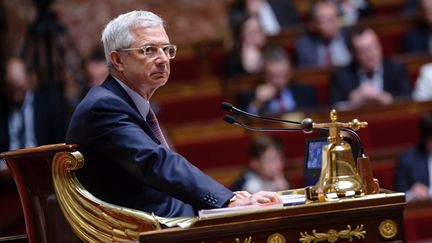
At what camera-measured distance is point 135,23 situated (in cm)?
202

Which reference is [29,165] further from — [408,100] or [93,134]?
[408,100]

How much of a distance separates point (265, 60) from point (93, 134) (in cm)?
273

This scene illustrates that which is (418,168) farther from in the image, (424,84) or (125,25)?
(125,25)

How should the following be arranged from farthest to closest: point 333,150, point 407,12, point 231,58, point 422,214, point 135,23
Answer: point 407,12, point 231,58, point 422,214, point 135,23, point 333,150

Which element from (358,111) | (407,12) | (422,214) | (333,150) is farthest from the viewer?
(407,12)

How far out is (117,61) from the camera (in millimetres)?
2068

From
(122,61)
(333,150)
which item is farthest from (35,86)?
(333,150)

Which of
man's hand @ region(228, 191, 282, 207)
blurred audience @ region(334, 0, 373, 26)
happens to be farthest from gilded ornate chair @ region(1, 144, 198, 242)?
blurred audience @ region(334, 0, 373, 26)

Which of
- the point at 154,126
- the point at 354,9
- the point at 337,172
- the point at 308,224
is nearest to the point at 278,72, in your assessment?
the point at 354,9

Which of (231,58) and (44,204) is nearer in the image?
(44,204)

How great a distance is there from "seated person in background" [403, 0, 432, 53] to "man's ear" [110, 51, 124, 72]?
3.22 m

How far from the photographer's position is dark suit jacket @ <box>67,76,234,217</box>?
6.15 ft

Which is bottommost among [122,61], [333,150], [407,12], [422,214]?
[422,214]

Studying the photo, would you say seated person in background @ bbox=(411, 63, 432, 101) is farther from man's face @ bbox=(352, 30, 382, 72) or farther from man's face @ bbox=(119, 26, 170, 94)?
man's face @ bbox=(119, 26, 170, 94)
